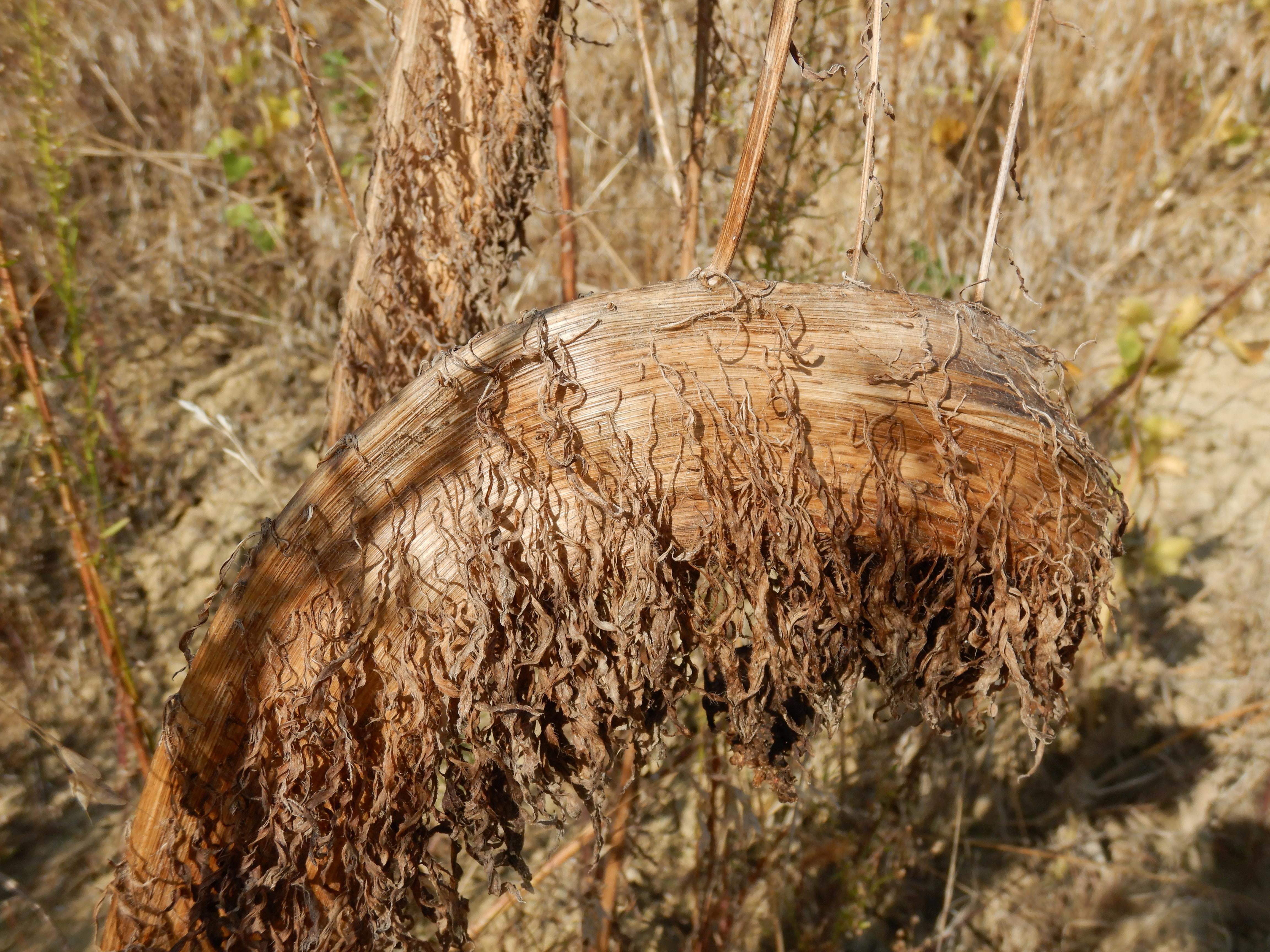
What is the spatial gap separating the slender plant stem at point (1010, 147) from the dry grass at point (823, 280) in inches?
22.2

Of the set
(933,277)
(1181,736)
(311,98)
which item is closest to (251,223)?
(311,98)

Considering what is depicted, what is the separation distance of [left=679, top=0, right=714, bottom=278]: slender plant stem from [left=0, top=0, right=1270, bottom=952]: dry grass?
7.6 inches

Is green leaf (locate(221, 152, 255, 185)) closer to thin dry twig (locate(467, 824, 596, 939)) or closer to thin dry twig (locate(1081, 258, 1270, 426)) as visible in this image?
thin dry twig (locate(467, 824, 596, 939))

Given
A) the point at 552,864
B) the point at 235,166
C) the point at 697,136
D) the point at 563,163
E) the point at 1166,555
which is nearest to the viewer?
the point at 697,136

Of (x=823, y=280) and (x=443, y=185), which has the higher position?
(x=443, y=185)

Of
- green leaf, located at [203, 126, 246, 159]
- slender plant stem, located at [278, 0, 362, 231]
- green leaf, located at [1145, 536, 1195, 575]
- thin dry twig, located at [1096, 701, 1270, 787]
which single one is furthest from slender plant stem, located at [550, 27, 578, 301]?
thin dry twig, located at [1096, 701, 1270, 787]

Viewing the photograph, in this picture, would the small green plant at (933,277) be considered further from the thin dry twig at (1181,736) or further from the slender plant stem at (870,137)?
the slender plant stem at (870,137)

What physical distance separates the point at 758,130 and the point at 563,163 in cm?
58

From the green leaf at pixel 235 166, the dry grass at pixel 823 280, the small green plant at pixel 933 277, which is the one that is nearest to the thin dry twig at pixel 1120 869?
the dry grass at pixel 823 280

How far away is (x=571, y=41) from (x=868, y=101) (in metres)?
0.36

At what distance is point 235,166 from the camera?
2.51m

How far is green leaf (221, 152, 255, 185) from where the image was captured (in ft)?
8.20

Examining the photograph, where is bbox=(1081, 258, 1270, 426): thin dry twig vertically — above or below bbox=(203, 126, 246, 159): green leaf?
below

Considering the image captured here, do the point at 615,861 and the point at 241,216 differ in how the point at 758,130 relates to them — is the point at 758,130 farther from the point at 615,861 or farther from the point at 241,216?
the point at 241,216
